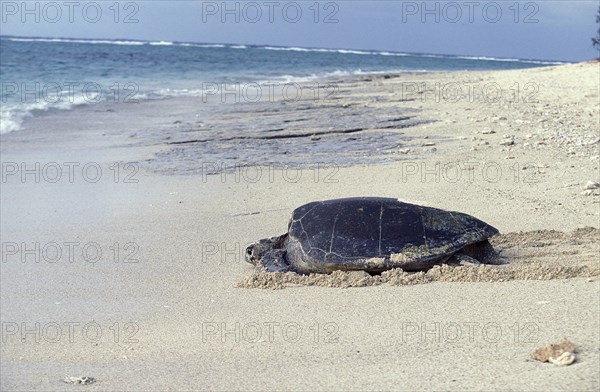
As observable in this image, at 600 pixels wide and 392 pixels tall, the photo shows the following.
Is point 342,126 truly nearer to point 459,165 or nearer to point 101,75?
point 459,165

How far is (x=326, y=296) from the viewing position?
5371mm

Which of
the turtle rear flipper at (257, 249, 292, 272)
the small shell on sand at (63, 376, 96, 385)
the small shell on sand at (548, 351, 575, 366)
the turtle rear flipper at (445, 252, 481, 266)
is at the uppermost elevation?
the small shell on sand at (548, 351, 575, 366)

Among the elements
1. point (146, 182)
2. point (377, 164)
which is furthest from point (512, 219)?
point (146, 182)

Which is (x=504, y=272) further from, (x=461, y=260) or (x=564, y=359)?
(x=564, y=359)

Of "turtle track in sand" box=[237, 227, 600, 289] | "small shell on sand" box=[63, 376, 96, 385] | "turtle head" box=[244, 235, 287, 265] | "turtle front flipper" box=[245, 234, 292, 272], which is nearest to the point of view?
"small shell on sand" box=[63, 376, 96, 385]

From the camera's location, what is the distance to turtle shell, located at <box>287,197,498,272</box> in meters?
5.71

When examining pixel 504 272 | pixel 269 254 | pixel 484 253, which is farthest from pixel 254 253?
pixel 504 272

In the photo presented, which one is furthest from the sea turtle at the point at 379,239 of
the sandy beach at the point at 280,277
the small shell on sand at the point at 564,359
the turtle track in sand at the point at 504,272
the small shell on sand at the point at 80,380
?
the small shell on sand at the point at 80,380

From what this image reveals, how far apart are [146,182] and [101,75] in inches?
879

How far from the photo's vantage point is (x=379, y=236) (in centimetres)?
579

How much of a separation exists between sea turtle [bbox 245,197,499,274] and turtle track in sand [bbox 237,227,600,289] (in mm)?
100

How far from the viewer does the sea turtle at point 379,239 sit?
5711 mm

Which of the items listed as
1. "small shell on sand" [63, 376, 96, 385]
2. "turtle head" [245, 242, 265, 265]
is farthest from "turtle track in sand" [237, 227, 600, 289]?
"small shell on sand" [63, 376, 96, 385]

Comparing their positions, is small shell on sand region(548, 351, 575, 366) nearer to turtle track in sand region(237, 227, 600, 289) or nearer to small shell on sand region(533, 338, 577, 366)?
small shell on sand region(533, 338, 577, 366)
